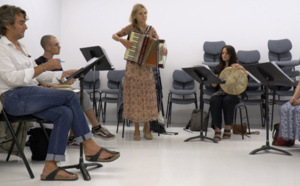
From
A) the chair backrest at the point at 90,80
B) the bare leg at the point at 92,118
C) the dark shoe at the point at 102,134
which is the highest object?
the chair backrest at the point at 90,80

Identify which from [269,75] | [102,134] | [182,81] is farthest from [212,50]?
[102,134]

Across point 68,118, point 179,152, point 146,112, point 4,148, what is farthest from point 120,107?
point 68,118

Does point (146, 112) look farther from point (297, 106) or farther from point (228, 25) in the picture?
point (228, 25)

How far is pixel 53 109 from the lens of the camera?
2641 mm

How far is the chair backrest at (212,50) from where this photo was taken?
21.6 ft

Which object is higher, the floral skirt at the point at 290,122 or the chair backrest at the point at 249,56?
the chair backrest at the point at 249,56

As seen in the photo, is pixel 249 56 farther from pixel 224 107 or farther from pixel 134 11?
pixel 134 11

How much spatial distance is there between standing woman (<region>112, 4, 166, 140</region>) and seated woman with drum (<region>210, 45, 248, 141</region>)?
800 millimetres

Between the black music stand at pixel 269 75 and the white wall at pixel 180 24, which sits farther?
the white wall at pixel 180 24

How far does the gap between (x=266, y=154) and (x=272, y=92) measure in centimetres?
286

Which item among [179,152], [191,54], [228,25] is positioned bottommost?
[179,152]

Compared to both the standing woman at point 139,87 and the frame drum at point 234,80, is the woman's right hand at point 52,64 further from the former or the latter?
the frame drum at point 234,80

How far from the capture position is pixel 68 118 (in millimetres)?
2621

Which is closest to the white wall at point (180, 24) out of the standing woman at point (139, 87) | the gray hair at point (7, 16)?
the standing woman at point (139, 87)
